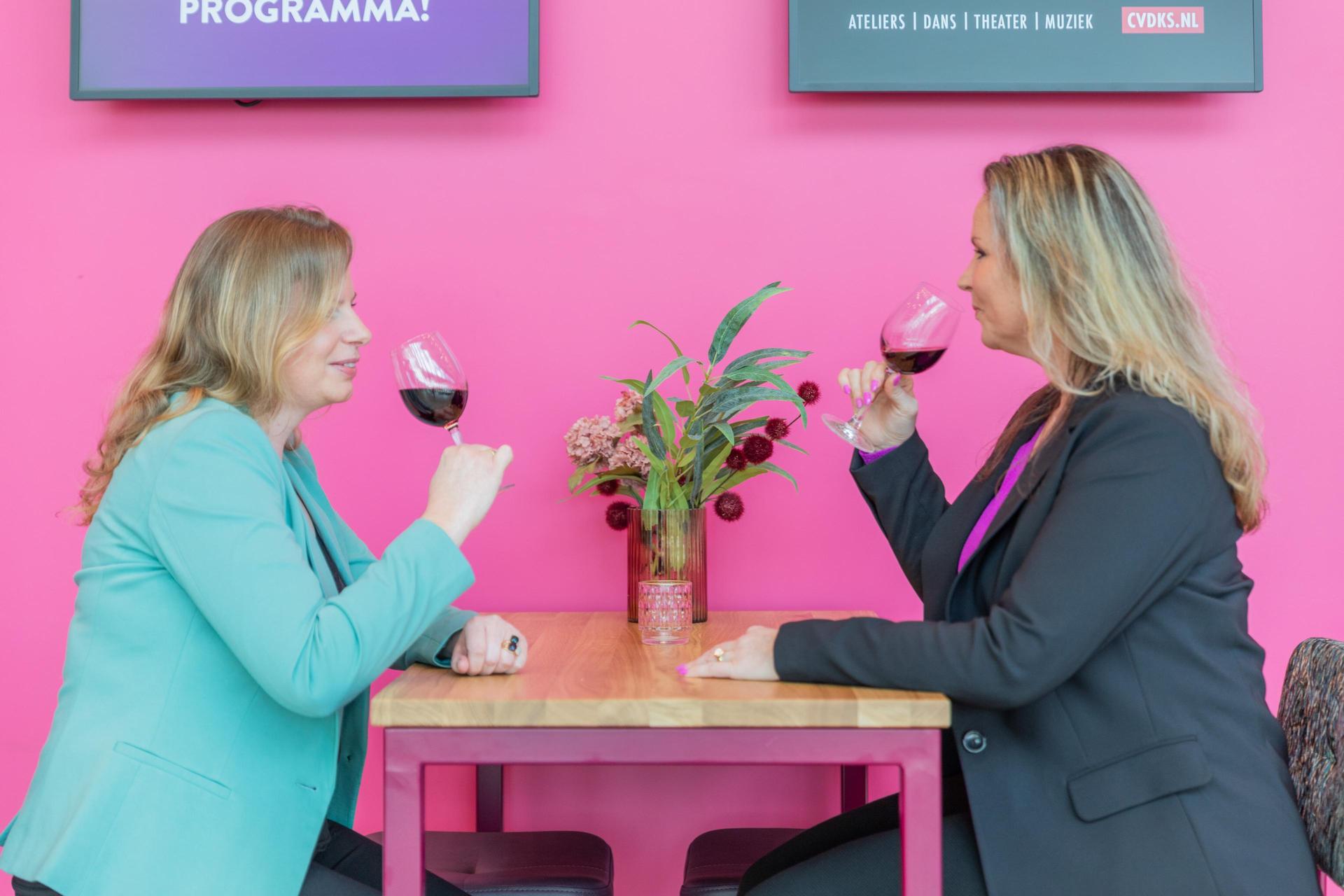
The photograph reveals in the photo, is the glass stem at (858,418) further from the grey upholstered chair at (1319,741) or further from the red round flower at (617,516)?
the grey upholstered chair at (1319,741)

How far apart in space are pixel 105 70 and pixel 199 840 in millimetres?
1394

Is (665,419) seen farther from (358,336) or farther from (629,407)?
(358,336)

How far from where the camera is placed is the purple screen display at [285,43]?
2035 millimetres

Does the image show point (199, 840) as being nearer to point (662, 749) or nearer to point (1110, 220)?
point (662, 749)

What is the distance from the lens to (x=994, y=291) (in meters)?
1.51

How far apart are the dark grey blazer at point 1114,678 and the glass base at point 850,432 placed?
38 centimetres

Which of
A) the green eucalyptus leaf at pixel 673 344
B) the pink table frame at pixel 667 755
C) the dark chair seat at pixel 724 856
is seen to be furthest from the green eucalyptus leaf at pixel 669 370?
the dark chair seat at pixel 724 856

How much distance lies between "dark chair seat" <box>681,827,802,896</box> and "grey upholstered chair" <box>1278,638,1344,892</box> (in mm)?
666

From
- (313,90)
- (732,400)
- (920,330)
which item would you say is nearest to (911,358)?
(920,330)

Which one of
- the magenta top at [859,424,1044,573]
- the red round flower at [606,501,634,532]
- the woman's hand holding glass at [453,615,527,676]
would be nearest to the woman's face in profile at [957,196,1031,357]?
the magenta top at [859,424,1044,573]

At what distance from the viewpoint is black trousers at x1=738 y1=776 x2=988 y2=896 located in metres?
1.34

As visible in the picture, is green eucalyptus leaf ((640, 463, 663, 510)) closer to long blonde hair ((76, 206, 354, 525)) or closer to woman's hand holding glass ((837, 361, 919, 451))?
woman's hand holding glass ((837, 361, 919, 451))

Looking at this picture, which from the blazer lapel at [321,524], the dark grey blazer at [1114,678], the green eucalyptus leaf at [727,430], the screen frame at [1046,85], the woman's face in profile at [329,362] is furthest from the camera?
the screen frame at [1046,85]

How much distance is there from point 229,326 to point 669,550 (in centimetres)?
69
